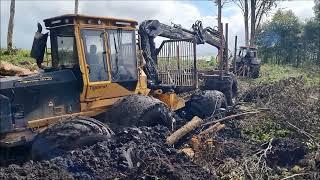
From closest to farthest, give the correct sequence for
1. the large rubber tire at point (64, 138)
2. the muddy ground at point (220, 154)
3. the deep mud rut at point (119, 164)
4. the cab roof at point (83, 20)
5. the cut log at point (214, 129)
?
the deep mud rut at point (119, 164), the muddy ground at point (220, 154), the large rubber tire at point (64, 138), the cab roof at point (83, 20), the cut log at point (214, 129)

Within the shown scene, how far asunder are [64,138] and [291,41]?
3161cm

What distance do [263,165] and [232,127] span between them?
2.14 m

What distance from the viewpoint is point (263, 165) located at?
6.92m

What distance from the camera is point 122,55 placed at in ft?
25.2

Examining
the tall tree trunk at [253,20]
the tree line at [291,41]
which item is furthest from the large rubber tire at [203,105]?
the tall tree trunk at [253,20]

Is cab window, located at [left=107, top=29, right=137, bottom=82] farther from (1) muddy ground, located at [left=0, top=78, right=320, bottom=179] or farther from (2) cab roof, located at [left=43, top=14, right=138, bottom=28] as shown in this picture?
(1) muddy ground, located at [left=0, top=78, right=320, bottom=179]

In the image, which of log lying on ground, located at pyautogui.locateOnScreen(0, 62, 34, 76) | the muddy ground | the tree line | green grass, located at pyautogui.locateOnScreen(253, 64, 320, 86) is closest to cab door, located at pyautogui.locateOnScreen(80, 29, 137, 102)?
the muddy ground

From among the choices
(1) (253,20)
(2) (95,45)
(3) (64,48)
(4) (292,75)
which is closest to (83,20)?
(2) (95,45)

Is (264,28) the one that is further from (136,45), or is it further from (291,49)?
(136,45)

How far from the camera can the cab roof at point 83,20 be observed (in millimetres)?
6973

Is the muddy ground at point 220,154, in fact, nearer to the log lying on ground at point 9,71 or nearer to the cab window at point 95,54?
the cab window at point 95,54

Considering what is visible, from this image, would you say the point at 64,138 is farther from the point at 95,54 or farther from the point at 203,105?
the point at 203,105

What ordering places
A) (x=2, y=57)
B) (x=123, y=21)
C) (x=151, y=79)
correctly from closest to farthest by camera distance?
(x=123, y=21) → (x=151, y=79) → (x=2, y=57)

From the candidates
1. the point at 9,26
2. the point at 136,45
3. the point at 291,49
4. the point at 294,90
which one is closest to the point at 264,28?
the point at 291,49
